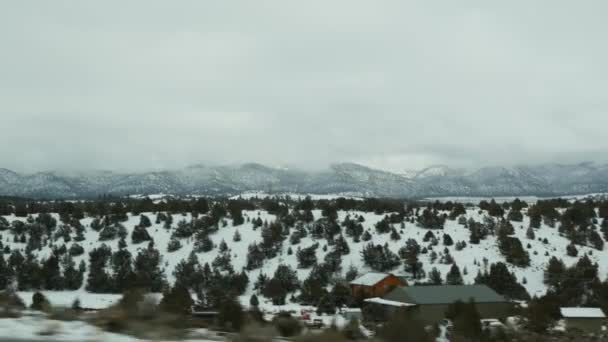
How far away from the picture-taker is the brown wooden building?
60.0 m

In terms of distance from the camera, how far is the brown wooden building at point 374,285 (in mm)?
59997

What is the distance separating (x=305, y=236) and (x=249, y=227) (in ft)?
34.1

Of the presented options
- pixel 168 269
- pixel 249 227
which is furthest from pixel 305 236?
pixel 168 269

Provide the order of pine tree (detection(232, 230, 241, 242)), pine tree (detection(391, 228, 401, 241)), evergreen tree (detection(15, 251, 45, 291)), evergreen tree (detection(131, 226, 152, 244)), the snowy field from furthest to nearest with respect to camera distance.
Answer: pine tree (detection(232, 230, 241, 242)), evergreen tree (detection(131, 226, 152, 244)), pine tree (detection(391, 228, 401, 241)), the snowy field, evergreen tree (detection(15, 251, 45, 291))

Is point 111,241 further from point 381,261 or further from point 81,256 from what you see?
point 381,261

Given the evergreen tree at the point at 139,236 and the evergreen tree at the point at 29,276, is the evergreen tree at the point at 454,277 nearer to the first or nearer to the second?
the evergreen tree at the point at 139,236

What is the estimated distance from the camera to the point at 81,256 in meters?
80.8

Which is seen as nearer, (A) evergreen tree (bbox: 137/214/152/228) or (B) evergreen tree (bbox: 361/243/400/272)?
(B) evergreen tree (bbox: 361/243/400/272)

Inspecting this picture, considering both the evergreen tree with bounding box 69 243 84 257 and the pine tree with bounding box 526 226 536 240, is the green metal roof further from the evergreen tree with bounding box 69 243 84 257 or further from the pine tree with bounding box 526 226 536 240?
the evergreen tree with bounding box 69 243 84 257

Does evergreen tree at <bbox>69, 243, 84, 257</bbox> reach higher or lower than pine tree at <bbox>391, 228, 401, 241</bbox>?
lower

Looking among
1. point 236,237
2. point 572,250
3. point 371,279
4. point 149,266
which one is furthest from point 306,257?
point 572,250

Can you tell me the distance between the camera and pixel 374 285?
6266 cm

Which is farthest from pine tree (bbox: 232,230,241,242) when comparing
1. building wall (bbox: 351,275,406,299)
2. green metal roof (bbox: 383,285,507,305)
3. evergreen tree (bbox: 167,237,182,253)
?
green metal roof (bbox: 383,285,507,305)

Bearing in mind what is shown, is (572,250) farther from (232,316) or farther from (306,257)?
(232,316)
